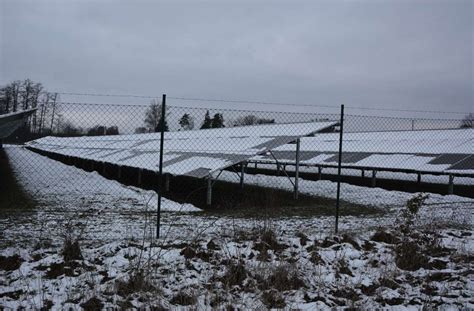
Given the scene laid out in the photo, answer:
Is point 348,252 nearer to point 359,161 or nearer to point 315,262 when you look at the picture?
point 315,262

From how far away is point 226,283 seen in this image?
448 cm

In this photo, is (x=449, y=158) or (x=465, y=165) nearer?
(x=465, y=165)

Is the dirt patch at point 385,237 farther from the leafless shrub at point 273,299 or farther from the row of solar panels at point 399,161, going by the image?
the row of solar panels at point 399,161

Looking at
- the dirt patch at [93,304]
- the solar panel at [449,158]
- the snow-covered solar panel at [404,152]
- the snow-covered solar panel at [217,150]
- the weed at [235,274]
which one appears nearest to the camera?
the dirt patch at [93,304]

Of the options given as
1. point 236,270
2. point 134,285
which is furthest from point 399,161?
point 134,285

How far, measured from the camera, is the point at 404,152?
64.0 feet

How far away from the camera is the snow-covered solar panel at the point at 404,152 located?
16.3 m

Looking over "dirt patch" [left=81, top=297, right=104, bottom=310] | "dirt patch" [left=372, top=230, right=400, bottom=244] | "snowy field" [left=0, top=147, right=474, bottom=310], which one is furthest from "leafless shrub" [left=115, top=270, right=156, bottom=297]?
"dirt patch" [left=372, top=230, right=400, bottom=244]

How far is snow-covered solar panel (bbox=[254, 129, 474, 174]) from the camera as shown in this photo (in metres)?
16.3

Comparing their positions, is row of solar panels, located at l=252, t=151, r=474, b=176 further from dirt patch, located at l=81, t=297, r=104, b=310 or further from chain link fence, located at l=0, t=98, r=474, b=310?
dirt patch, located at l=81, t=297, r=104, b=310

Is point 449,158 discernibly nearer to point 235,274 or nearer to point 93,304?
point 235,274

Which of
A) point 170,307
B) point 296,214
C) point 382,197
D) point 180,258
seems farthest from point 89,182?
point 170,307

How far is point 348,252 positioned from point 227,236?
1.81 m

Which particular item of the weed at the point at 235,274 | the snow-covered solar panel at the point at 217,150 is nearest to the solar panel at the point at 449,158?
the snow-covered solar panel at the point at 217,150
